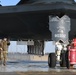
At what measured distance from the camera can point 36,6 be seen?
1695cm

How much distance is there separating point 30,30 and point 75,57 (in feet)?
8.92

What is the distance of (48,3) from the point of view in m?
17.1

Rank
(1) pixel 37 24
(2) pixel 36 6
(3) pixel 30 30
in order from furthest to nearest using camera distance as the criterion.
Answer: (3) pixel 30 30
(1) pixel 37 24
(2) pixel 36 6

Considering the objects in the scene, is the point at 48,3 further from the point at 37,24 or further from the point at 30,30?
the point at 30,30

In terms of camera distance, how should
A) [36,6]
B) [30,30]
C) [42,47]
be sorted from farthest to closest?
[42,47] < [30,30] < [36,6]

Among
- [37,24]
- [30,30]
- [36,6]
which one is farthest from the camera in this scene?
[30,30]

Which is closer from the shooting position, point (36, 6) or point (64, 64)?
point (36, 6)

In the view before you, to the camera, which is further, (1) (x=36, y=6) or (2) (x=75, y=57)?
(2) (x=75, y=57)

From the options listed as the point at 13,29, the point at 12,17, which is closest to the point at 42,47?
→ the point at 13,29

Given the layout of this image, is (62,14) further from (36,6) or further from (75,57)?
(75,57)

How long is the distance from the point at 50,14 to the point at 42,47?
14.3 m

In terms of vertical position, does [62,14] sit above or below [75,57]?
above

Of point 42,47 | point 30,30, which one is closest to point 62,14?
point 30,30

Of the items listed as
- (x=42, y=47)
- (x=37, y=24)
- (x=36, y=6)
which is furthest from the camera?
(x=42, y=47)
